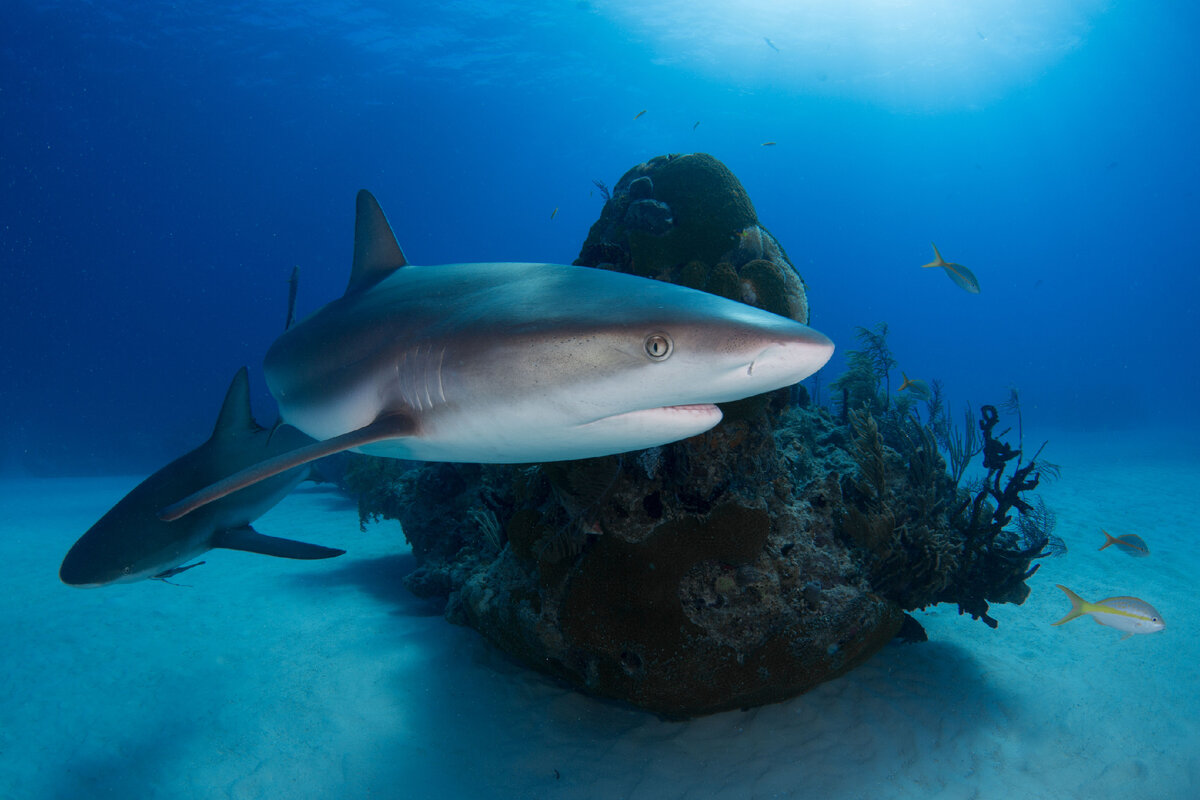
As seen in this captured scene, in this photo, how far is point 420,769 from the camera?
3.69m

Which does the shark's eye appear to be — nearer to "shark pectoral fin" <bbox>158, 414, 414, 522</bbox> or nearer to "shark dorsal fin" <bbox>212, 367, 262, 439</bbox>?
"shark pectoral fin" <bbox>158, 414, 414, 522</bbox>

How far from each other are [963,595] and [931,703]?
119cm

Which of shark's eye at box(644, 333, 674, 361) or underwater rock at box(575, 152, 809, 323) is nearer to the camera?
shark's eye at box(644, 333, 674, 361)

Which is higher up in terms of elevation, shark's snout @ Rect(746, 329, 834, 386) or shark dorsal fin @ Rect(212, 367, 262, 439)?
shark dorsal fin @ Rect(212, 367, 262, 439)

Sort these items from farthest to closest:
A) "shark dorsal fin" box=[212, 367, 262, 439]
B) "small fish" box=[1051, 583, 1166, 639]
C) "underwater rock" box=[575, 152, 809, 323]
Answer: "underwater rock" box=[575, 152, 809, 323], "shark dorsal fin" box=[212, 367, 262, 439], "small fish" box=[1051, 583, 1166, 639]

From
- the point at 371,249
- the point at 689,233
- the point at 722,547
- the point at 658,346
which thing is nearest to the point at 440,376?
the point at 658,346

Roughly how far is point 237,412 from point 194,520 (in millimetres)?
975

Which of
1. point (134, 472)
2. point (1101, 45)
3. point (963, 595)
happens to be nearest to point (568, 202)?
point (1101, 45)

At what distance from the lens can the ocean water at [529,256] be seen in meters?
3.89

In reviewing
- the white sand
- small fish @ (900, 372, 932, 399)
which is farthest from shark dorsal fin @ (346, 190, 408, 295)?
small fish @ (900, 372, 932, 399)

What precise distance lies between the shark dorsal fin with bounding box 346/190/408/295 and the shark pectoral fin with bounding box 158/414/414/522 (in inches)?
73.2

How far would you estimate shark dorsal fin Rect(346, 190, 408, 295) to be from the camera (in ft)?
11.9

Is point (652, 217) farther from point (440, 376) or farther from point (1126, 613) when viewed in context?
point (1126, 613)

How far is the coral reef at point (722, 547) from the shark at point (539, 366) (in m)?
1.74
